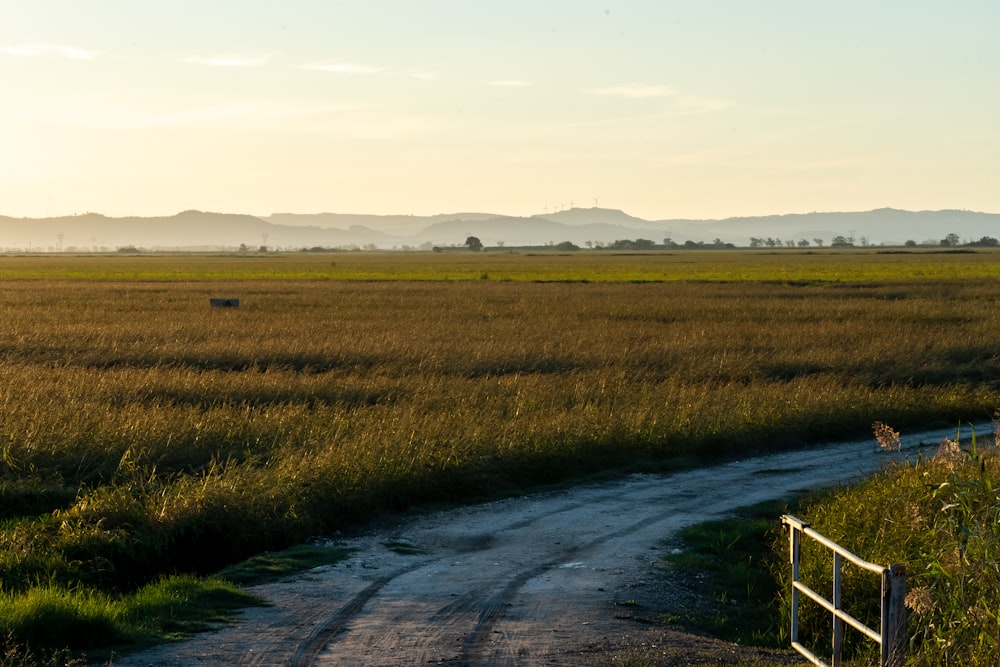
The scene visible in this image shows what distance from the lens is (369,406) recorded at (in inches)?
851

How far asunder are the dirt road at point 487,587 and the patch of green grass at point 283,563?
229 mm

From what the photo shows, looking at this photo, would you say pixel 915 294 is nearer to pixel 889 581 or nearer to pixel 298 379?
pixel 298 379

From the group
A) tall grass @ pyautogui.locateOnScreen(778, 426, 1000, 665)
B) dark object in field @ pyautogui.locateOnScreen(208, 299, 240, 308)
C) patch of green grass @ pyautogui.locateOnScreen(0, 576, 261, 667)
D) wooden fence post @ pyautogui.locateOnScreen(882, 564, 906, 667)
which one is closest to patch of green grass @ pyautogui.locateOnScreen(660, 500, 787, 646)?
tall grass @ pyautogui.locateOnScreen(778, 426, 1000, 665)

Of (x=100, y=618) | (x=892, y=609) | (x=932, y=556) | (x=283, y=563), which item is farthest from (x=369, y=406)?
(x=892, y=609)

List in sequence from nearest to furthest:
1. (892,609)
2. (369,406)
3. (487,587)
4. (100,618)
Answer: (892,609) < (100,618) < (487,587) < (369,406)

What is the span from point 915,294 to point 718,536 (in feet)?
179

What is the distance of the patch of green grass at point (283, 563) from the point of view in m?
11.2

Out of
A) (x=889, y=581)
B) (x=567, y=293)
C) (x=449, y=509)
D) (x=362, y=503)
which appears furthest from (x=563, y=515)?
(x=567, y=293)

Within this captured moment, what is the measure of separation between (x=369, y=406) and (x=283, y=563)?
999 centimetres

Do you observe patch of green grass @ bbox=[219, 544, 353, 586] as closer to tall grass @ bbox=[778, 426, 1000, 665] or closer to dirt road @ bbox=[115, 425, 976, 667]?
dirt road @ bbox=[115, 425, 976, 667]

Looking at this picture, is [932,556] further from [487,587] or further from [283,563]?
[283,563]

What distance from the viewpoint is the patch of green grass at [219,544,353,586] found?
1117 centimetres

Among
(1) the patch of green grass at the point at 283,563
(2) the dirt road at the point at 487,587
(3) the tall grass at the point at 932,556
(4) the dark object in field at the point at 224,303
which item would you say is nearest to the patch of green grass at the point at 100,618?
(2) the dirt road at the point at 487,587

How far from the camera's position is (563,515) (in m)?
14.3
